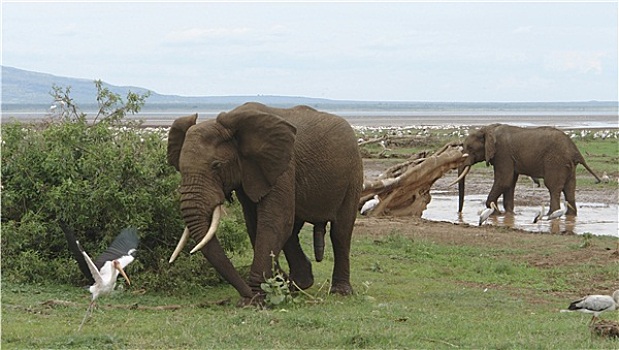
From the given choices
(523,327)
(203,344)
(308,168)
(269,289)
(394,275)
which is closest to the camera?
(203,344)

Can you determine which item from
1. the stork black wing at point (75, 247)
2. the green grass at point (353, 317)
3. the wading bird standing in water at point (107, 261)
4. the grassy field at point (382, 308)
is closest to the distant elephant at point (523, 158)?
the grassy field at point (382, 308)

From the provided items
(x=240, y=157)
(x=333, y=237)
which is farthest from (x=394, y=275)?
(x=240, y=157)

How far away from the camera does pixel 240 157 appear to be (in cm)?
1111

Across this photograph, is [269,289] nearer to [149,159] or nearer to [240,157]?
[240,157]

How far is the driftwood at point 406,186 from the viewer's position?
21359 mm

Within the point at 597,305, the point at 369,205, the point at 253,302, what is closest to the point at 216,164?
the point at 253,302

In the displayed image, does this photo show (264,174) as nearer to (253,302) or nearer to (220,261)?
(220,261)

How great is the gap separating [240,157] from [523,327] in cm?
349

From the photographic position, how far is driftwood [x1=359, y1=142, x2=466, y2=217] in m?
21.4

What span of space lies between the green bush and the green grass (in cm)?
37

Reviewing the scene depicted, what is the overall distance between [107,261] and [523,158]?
16507 millimetres

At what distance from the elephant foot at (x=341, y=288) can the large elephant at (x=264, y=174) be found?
1 centimetres

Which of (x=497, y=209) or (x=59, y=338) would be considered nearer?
(x=59, y=338)

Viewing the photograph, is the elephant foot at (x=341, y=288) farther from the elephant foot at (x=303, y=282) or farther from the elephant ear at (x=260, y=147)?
the elephant ear at (x=260, y=147)
